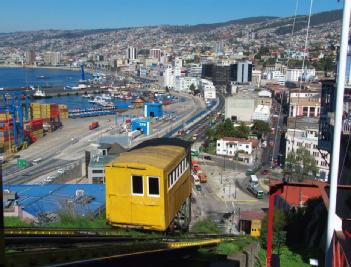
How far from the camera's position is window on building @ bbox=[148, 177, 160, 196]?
2.55 meters

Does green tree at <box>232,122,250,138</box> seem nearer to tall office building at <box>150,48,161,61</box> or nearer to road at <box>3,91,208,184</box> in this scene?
road at <box>3,91,208,184</box>

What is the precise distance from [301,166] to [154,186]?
824 centimetres

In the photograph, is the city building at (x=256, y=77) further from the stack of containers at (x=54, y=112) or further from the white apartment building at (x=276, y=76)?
the stack of containers at (x=54, y=112)

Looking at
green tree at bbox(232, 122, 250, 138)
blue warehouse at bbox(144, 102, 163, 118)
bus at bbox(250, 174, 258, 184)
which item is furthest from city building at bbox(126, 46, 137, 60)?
bus at bbox(250, 174, 258, 184)

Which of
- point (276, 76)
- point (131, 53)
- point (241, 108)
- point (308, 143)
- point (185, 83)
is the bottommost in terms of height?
point (308, 143)

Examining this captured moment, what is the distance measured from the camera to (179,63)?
135 feet

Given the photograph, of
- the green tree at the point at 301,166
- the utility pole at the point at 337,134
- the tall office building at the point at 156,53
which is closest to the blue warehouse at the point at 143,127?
the green tree at the point at 301,166

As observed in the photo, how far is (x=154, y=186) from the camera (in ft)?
8.46

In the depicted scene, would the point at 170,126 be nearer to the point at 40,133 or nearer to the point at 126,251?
the point at 40,133

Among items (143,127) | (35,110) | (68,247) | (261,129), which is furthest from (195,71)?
(68,247)

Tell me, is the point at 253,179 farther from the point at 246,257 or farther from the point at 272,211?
the point at 272,211

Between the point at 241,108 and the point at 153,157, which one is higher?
the point at 153,157

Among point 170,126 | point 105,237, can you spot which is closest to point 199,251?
point 105,237

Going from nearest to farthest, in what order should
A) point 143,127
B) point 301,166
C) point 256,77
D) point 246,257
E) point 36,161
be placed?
point 246,257 < point 301,166 < point 36,161 < point 143,127 < point 256,77
